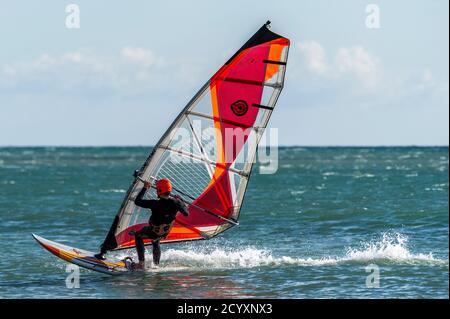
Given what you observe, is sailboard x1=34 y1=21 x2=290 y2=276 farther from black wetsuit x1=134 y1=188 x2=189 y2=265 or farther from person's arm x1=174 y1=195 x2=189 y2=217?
person's arm x1=174 y1=195 x2=189 y2=217

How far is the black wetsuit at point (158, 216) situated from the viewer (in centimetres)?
1397

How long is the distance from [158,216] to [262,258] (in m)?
3.07

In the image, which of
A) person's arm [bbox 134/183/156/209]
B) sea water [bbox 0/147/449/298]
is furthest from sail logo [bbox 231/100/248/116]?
sea water [bbox 0/147/449/298]

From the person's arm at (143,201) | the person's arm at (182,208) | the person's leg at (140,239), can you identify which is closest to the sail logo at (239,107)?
the person's arm at (182,208)

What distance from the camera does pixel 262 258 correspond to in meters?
16.7

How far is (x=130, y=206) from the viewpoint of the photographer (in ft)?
49.2

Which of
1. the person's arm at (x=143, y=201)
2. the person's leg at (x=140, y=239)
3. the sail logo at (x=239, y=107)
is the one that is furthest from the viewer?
the sail logo at (x=239, y=107)

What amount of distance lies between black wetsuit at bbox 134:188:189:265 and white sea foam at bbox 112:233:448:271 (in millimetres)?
1015

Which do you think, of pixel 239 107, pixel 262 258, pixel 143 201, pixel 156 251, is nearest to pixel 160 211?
pixel 143 201

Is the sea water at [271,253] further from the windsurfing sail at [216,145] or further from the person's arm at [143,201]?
the person's arm at [143,201]

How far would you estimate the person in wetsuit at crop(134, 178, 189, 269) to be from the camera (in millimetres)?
13984
